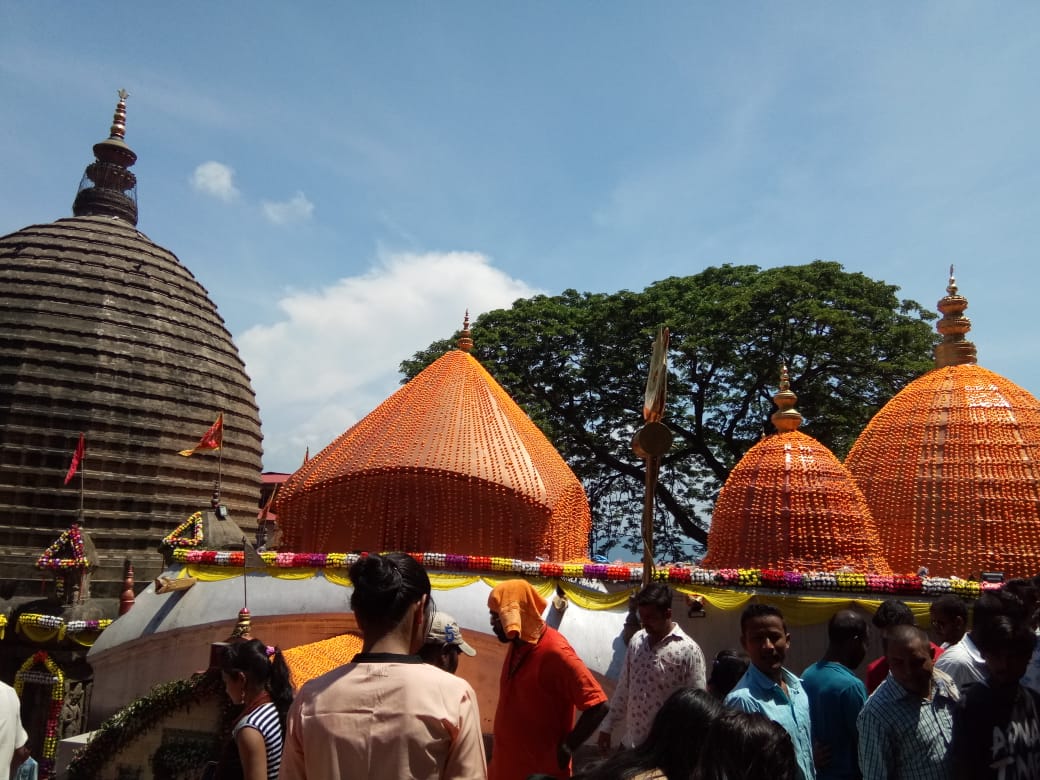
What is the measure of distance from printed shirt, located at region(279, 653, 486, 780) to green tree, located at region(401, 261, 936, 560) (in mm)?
18400

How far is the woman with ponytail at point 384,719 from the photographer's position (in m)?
1.99

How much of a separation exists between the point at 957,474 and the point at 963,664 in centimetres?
692

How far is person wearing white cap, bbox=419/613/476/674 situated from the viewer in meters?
3.93

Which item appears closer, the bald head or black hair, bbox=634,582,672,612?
the bald head

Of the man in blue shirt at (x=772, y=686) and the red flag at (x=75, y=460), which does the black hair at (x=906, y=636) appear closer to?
the man in blue shirt at (x=772, y=686)

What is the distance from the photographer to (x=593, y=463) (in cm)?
2289

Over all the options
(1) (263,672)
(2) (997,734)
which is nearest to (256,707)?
(1) (263,672)

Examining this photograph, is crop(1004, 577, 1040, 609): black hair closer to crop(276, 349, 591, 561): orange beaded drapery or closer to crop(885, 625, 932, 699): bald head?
crop(885, 625, 932, 699): bald head

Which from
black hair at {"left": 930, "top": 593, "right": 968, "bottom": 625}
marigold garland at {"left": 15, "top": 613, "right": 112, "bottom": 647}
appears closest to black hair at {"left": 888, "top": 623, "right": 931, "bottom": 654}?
black hair at {"left": 930, "top": 593, "right": 968, "bottom": 625}

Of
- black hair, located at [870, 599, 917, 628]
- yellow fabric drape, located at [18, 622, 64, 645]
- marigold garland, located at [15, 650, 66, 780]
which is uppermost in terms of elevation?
black hair, located at [870, 599, 917, 628]

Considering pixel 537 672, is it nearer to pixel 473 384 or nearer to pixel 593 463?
pixel 473 384

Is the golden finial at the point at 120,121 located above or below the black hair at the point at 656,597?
above

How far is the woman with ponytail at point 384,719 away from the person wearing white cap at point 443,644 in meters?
1.80

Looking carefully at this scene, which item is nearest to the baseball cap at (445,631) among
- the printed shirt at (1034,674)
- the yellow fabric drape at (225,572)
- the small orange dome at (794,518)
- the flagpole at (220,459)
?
the printed shirt at (1034,674)
